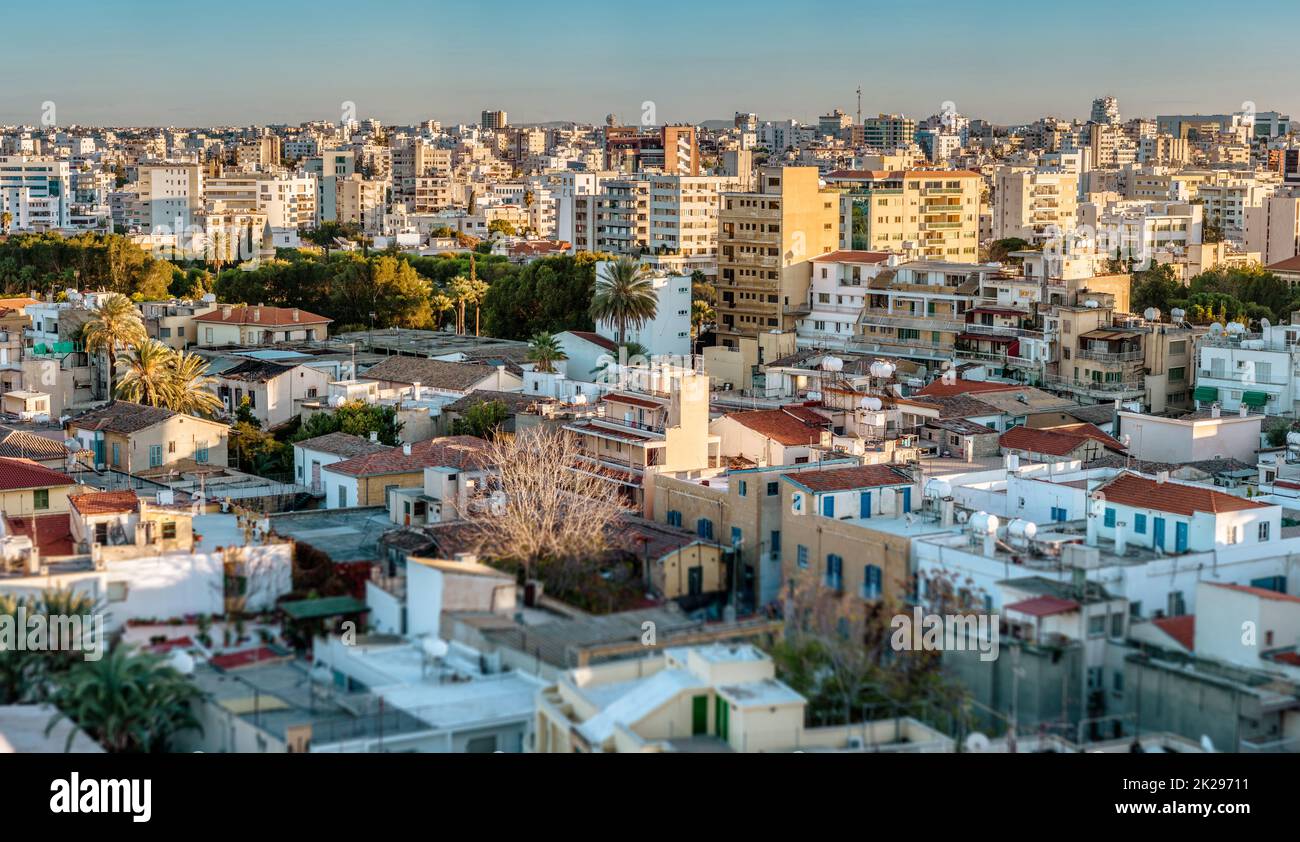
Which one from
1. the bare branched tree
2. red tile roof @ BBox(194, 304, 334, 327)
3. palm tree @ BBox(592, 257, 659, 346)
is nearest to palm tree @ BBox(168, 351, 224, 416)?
red tile roof @ BBox(194, 304, 334, 327)

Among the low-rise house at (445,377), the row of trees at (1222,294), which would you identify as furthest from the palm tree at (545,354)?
the row of trees at (1222,294)

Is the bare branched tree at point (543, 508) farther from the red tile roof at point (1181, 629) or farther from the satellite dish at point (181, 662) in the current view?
the red tile roof at point (1181, 629)

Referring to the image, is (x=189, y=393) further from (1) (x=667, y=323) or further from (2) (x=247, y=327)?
(1) (x=667, y=323)

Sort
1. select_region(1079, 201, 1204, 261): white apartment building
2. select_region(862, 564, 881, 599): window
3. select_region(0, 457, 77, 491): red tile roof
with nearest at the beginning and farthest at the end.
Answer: select_region(862, 564, 881, 599): window, select_region(0, 457, 77, 491): red tile roof, select_region(1079, 201, 1204, 261): white apartment building

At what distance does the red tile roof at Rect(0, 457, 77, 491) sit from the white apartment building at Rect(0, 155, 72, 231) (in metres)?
35.1

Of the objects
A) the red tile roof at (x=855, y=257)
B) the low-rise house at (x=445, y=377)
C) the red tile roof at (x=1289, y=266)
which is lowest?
the low-rise house at (x=445, y=377)

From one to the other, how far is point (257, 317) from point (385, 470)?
9.58 metres

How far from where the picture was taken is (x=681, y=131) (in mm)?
49594

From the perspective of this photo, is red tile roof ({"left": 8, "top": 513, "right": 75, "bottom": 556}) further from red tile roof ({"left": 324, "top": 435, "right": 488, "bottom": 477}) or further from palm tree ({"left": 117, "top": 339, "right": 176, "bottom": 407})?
palm tree ({"left": 117, "top": 339, "right": 176, "bottom": 407})

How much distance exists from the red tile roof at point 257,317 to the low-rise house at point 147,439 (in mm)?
6586

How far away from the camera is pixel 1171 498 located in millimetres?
9688

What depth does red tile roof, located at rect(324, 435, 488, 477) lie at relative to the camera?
12.1m

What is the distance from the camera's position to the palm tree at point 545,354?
18297 millimetres

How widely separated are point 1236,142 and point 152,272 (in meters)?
44.4
